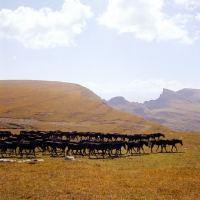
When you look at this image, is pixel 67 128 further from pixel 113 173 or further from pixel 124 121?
pixel 113 173

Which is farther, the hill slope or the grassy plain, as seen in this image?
the hill slope

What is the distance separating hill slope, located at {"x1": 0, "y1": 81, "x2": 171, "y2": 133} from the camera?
3019 inches

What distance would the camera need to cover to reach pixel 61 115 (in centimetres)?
8994

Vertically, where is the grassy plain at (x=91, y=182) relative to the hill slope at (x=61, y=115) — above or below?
below

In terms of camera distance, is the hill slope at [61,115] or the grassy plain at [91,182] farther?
the hill slope at [61,115]

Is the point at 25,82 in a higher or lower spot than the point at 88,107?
higher


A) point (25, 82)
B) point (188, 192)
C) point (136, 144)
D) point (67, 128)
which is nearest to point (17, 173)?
point (188, 192)

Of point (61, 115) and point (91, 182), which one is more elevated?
point (61, 115)

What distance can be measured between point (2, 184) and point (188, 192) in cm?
1156

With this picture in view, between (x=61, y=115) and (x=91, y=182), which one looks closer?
(x=91, y=182)

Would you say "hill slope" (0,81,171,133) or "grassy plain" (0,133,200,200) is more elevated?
"hill slope" (0,81,171,133)

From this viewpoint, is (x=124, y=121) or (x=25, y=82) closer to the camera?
(x=124, y=121)

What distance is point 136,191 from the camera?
15.4 m

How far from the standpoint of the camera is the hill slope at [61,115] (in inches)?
3019
